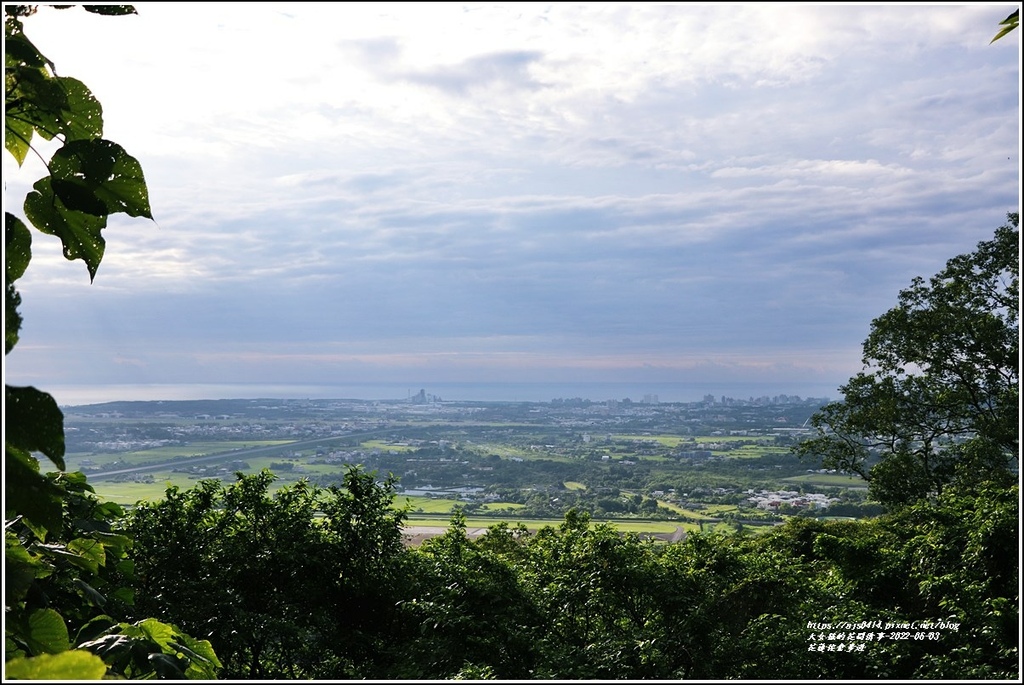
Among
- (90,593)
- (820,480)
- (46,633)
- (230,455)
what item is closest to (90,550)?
(90,593)

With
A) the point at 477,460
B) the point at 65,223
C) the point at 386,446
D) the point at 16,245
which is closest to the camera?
the point at 16,245

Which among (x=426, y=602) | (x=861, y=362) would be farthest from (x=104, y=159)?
(x=861, y=362)

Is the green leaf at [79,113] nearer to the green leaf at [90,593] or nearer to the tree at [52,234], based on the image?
the tree at [52,234]

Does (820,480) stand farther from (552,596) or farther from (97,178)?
(97,178)

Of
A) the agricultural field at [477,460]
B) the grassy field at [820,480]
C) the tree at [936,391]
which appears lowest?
the grassy field at [820,480]

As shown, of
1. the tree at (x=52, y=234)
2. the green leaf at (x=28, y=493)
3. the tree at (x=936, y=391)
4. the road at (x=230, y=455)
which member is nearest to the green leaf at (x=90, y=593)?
the tree at (x=52, y=234)

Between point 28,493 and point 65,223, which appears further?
point 65,223
